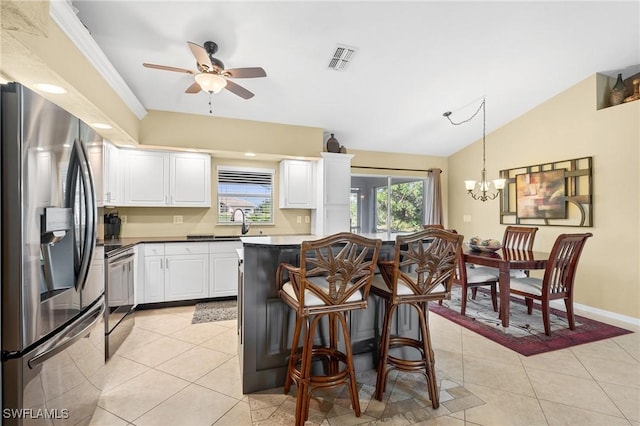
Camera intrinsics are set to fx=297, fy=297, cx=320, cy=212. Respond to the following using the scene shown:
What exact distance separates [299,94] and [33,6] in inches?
110

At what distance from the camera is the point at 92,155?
5.91 feet

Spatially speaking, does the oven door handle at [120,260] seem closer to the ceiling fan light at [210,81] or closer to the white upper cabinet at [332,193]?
the ceiling fan light at [210,81]

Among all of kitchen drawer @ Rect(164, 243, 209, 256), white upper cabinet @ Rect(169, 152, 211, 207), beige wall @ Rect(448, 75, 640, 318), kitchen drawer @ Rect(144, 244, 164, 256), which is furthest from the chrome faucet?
beige wall @ Rect(448, 75, 640, 318)

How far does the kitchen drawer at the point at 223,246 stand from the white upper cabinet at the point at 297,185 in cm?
103

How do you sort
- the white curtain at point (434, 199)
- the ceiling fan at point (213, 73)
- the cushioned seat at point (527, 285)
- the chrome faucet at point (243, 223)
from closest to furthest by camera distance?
the ceiling fan at point (213, 73) → the cushioned seat at point (527, 285) → the chrome faucet at point (243, 223) → the white curtain at point (434, 199)

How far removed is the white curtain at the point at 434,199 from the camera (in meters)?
6.12

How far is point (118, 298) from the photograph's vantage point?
2.84 metres

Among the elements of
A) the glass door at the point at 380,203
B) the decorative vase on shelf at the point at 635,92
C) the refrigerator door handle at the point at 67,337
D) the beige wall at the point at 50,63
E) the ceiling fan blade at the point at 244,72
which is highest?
the decorative vase on shelf at the point at 635,92

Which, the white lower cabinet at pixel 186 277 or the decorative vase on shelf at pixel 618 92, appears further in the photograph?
the white lower cabinet at pixel 186 277

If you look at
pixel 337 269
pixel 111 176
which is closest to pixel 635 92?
pixel 337 269

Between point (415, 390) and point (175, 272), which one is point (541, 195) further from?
point (175, 272)

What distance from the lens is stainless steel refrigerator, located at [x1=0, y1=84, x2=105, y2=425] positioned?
1.20 meters

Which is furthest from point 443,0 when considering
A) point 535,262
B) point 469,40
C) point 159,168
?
point 159,168

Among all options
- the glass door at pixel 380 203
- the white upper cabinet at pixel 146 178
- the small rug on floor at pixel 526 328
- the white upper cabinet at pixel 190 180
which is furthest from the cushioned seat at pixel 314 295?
the glass door at pixel 380 203
